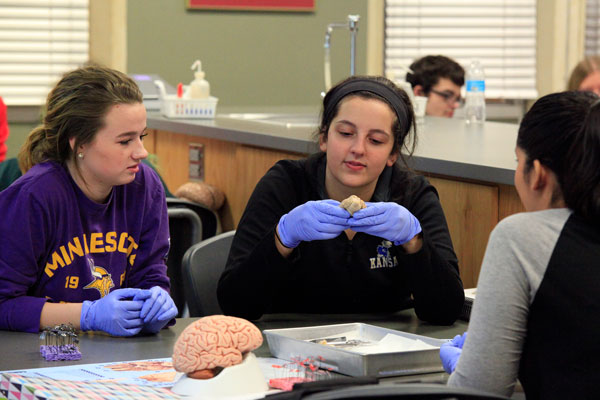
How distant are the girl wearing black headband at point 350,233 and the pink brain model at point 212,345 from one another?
47cm

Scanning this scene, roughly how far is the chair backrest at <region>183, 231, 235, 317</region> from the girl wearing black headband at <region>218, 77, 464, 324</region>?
11 centimetres

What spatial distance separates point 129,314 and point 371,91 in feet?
2.32

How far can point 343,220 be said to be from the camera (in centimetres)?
175

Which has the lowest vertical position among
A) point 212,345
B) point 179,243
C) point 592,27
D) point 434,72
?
point 179,243

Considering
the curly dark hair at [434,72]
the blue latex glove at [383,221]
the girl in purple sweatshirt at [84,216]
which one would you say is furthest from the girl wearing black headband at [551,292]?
the curly dark hair at [434,72]

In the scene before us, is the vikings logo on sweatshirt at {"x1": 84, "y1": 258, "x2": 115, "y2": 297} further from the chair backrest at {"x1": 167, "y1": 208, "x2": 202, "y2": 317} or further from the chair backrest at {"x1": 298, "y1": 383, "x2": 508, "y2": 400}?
the chair backrest at {"x1": 298, "y1": 383, "x2": 508, "y2": 400}

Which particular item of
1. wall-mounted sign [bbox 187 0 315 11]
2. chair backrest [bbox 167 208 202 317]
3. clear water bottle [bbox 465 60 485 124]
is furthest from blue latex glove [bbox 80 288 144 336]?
wall-mounted sign [bbox 187 0 315 11]

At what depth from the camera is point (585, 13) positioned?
5965 mm

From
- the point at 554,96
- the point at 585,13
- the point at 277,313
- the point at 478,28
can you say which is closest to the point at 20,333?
the point at 277,313

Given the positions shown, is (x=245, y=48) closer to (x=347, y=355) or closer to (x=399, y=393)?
(x=347, y=355)

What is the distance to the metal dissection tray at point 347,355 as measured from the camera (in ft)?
4.37

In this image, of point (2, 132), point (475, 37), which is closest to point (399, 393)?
point (2, 132)

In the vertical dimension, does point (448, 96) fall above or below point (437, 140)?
above

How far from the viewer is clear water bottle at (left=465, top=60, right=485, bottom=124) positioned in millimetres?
3951
